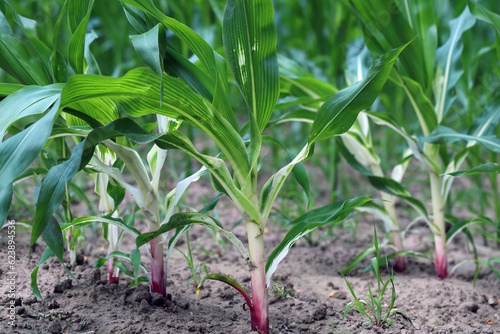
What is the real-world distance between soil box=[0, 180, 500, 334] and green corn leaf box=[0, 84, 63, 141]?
0.46 m

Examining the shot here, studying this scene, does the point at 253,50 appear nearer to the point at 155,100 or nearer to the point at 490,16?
the point at 155,100

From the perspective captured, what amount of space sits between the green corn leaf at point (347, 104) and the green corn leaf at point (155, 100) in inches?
7.2

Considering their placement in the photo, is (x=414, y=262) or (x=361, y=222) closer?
(x=414, y=262)

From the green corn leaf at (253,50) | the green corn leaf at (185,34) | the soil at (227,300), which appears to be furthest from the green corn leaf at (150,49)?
the soil at (227,300)

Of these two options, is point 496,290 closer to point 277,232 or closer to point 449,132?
point 449,132

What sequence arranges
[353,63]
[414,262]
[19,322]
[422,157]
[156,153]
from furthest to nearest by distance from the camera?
[353,63]
[414,262]
[422,157]
[156,153]
[19,322]

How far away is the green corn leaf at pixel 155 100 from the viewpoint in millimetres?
826

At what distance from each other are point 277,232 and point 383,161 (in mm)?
945

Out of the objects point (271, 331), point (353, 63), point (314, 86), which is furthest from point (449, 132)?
point (271, 331)

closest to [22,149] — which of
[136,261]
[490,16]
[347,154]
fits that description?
[136,261]

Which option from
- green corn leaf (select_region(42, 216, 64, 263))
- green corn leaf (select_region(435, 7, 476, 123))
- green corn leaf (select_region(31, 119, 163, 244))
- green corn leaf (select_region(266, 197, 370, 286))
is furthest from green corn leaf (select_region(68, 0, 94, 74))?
green corn leaf (select_region(435, 7, 476, 123))

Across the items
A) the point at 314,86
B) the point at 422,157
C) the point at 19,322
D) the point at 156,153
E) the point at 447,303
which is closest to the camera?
the point at 19,322

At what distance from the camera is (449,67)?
153 cm

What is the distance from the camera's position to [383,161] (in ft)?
8.25
